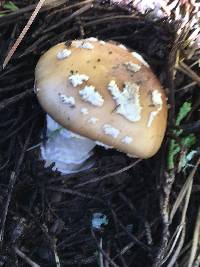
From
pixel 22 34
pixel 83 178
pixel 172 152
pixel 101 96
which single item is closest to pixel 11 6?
pixel 22 34

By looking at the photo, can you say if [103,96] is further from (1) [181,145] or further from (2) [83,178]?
(2) [83,178]

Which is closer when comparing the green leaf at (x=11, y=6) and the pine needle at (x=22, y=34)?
the pine needle at (x=22, y=34)

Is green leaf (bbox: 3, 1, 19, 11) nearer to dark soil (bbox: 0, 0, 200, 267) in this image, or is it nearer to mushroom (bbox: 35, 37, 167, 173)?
dark soil (bbox: 0, 0, 200, 267)

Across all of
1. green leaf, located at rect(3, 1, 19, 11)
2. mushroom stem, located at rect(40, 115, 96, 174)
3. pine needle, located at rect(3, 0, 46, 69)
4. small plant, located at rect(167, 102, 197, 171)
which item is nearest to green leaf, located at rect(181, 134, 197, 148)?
small plant, located at rect(167, 102, 197, 171)

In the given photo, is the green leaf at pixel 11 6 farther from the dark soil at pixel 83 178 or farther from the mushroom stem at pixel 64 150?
the mushroom stem at pixel 64 150

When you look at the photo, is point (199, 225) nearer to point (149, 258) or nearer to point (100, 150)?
point (149, 258)

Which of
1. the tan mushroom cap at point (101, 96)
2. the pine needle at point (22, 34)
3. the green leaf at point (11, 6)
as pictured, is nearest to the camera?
the tan mushroom cap at point (101, 96)

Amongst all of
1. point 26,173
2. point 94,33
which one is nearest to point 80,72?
point 94,33

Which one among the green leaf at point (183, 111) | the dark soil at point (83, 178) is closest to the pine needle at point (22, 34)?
the dark soil at point (83, 178)
